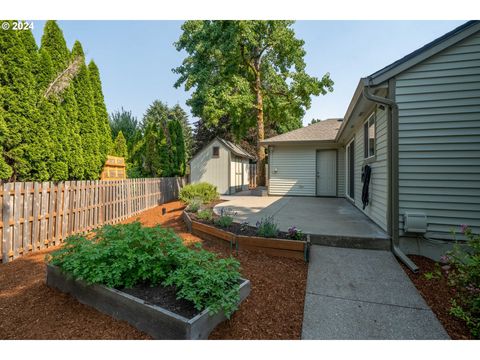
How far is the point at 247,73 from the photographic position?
15.1 m

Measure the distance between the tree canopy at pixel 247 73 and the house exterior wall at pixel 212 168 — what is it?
178 centimetres

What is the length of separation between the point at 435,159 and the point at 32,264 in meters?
6.34

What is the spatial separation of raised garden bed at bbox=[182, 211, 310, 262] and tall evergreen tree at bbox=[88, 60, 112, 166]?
4.76 metres

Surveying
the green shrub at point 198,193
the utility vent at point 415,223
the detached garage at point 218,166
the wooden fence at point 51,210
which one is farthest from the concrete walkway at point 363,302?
the detached garage at point 218,166

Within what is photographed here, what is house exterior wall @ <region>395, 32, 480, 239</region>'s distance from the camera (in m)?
3.60

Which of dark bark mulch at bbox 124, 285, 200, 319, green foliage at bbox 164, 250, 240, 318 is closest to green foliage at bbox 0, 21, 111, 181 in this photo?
dark bark mulch at bbox 124, 285, 200, 319

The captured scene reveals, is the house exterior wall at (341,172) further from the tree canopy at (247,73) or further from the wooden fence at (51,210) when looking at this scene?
the wooden fence at (51,210)

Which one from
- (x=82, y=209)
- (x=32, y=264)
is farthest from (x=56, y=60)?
(x=32, y=264)

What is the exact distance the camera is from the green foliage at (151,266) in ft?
6.54

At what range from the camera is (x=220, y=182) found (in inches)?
557

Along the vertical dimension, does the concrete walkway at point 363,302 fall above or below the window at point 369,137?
below

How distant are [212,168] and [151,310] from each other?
1259 centimetres
